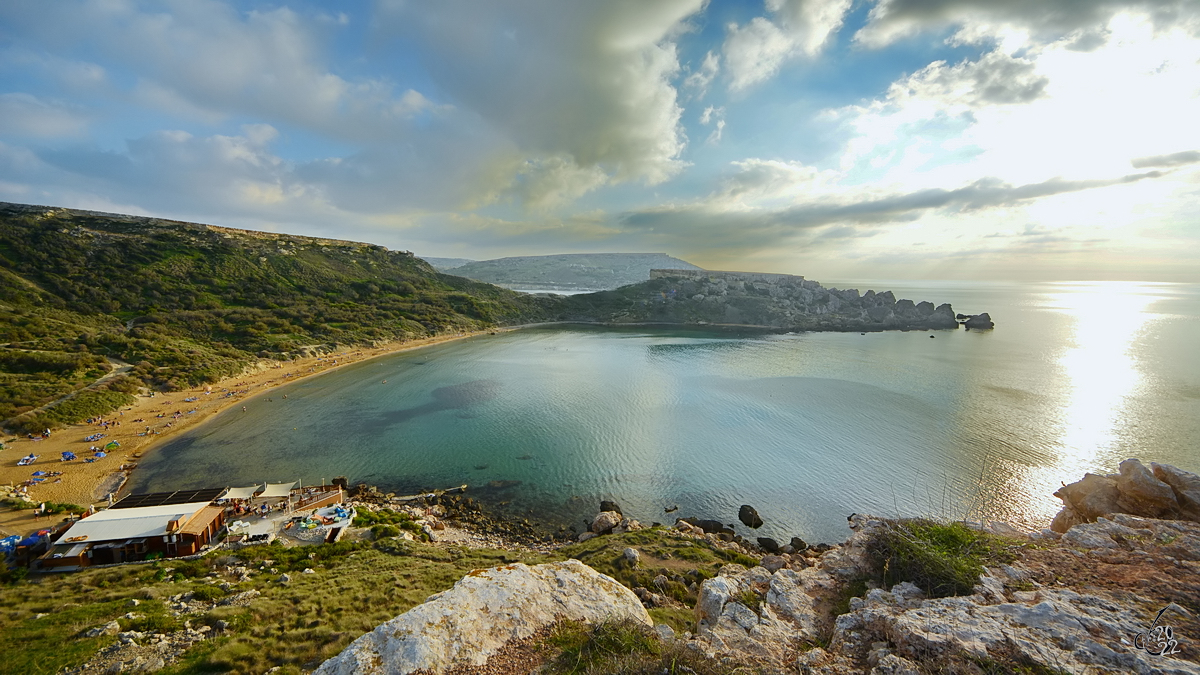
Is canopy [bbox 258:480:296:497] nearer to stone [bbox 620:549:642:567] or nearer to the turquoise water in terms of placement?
the turquoise water

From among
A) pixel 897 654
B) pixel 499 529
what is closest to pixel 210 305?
pixel 499 529

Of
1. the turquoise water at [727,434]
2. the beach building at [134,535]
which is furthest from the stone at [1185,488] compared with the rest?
the beach building at [134,535]

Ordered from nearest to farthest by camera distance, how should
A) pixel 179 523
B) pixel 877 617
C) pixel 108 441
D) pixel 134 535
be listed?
pixel 877 617
pixel 134 535
pixel 179 523
pixel 108 441

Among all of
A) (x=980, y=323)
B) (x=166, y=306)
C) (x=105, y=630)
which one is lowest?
(x=105, y=630)

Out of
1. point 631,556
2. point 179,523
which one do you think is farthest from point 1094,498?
point 179,523

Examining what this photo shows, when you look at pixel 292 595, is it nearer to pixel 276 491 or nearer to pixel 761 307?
pixel 276 491

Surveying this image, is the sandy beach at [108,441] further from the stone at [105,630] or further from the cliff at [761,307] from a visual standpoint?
the cliff at [761,307]

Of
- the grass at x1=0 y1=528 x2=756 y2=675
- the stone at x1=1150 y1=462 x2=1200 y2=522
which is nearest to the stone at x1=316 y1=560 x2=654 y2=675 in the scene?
the grass at x1=0 y1=528 x2=756 y2=675

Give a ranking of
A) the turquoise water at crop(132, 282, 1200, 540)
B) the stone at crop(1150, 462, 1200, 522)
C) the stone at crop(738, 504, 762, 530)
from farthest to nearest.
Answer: the turquoise water at crop(132, 282, 1200, 540) → the stone at crop(738, 504, 762, 530) → the stone at crop(1150, 462, 1200, 522)

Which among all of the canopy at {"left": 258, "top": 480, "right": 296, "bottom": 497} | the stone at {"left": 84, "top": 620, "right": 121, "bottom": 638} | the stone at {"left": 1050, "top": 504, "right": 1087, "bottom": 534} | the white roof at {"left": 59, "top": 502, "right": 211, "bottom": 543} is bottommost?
the canopy at {"left": 258, "top": 480, "right": 296, "bottom": 497}
